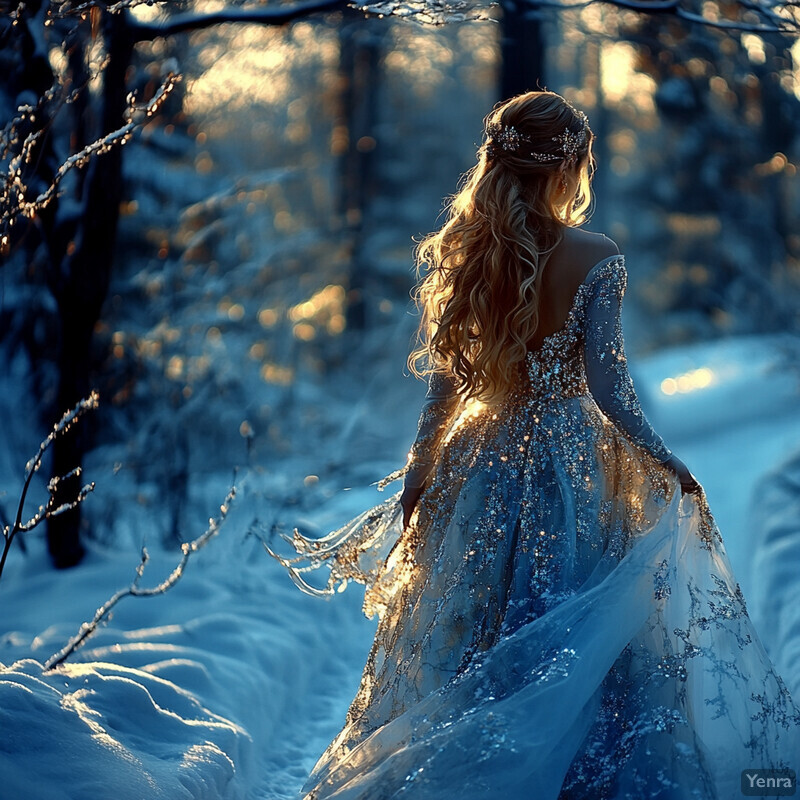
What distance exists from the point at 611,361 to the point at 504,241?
45 cm

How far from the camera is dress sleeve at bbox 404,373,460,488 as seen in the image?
9.52 ft

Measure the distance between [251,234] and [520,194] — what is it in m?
5.55

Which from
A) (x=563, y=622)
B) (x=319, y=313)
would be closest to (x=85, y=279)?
(x=563, y=622)

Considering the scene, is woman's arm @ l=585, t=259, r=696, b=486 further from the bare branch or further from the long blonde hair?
the bare branch

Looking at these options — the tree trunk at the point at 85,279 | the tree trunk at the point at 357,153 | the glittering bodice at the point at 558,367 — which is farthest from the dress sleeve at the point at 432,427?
the tree trunk at the point at 357,153

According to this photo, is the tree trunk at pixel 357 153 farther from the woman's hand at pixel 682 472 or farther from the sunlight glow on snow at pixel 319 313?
the woman's hand at pixel 682 472

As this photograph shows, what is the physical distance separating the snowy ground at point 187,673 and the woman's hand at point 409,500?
37.1 inches

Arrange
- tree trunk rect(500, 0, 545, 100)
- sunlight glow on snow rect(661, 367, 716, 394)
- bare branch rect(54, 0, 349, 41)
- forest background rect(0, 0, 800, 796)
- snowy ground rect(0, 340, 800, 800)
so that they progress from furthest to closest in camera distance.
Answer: sunlight glow on snow rect(661, 367, 716, 394), tree trunk rect(500, 0, 545, 100), forest background rect(0, 0, 800, 796), bare branch rect(54, 0, 349, 41), snowy ground rect(0, 340, 800, 800)

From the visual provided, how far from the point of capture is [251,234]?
26.1ft

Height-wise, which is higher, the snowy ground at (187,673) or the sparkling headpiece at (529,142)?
the sparkling headpiece at (529,142)

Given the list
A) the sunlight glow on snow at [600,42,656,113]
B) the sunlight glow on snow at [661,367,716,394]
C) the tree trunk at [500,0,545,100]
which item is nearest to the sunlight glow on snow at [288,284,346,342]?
the sunlight glow on snow at [661,367,716,394]

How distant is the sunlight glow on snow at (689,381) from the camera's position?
38.9 ft

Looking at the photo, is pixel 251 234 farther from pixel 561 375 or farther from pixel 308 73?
pixel 308 73

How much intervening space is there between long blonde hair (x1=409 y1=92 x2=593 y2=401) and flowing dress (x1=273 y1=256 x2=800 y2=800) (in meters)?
0.11
